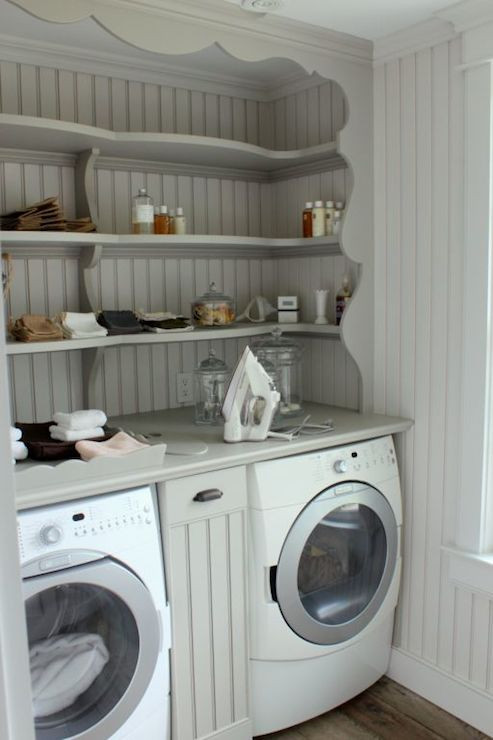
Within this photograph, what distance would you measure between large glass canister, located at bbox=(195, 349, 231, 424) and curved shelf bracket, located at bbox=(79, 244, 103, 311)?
1.50ft

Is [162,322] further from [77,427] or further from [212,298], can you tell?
[77,427]

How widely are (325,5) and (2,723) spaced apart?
7.24ft

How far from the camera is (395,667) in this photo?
2.70 meters

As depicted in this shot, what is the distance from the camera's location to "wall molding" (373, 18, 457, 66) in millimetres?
2330

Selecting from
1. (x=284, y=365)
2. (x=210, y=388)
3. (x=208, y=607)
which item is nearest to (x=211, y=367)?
(x=210, y=388)

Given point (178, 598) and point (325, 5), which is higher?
point (325, 5)

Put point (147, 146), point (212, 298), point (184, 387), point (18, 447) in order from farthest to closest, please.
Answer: point (184, 387) → point (212, 298) → point (147, 146) → point (18, 447)

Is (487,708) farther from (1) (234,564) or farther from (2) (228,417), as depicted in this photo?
(2) (228,417)

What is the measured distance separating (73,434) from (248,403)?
0.57m

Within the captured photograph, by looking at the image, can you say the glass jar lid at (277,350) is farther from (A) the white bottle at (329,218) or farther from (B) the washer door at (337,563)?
(B) the washer door at (337,563)

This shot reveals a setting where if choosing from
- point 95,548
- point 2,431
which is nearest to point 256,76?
point 95,548

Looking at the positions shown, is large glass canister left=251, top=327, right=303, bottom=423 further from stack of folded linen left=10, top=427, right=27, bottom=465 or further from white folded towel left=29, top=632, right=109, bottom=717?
white folded towel left=29, top=632, right=109, bottom=717

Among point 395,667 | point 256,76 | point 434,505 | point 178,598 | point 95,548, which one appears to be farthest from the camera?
point 256,76

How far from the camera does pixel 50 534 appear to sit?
180 cm
